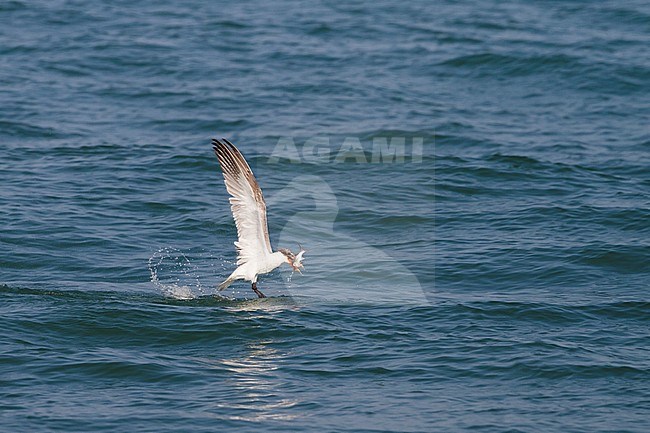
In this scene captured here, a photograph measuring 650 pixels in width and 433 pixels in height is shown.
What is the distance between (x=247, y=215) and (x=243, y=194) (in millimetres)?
336

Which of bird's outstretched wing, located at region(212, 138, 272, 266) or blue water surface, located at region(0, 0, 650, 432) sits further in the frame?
bird's outstretched wing, located at region(212, 138, 272, 266)

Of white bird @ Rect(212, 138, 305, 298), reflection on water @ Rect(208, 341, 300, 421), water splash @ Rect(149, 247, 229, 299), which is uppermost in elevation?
white bird @ Rect(212, 138, 305, 298)

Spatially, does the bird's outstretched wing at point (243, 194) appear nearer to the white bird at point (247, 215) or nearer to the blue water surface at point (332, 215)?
the white bird at point (247, 215)

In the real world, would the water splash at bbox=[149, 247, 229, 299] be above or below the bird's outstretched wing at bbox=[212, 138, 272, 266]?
→ below

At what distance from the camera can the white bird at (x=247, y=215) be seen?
11.8m

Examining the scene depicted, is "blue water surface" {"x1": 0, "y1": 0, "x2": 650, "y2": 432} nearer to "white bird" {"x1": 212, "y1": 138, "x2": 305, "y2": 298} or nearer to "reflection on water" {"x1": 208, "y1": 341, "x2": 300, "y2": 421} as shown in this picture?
"reflection on water" {"x1": 208, "y1": 341, "x2": 300, "y2": 421}

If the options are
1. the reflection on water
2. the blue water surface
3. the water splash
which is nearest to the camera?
the reflection on water

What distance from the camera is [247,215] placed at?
1218 centimetres

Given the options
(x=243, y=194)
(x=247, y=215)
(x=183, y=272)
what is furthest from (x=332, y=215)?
(x=243, y=194)

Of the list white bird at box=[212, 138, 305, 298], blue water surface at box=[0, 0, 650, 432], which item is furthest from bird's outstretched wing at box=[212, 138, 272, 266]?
blue water surface at box=[0, 0, 650, 432]

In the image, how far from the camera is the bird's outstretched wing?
38.7ft

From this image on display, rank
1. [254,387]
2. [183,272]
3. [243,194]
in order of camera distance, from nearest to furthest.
Result: [254,387] < [243,194] < [183,272]

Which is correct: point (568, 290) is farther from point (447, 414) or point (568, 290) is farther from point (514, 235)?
point (447, 414)

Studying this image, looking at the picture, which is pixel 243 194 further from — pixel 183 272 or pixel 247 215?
pixel 183 272
